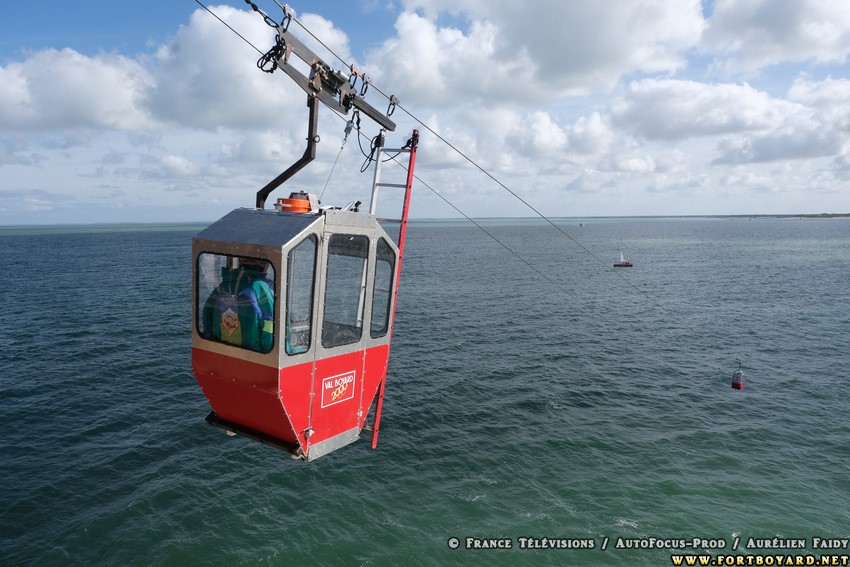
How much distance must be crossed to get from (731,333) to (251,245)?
40.9m

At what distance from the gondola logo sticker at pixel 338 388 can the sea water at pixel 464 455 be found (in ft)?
28.5

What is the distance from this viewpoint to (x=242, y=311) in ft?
24.9

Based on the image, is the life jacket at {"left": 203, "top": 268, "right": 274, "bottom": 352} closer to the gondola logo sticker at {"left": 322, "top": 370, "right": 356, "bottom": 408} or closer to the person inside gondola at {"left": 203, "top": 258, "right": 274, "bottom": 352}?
the person inside gondola at {"left": 203, "top": 258, "right": 274, "bottom": 352}

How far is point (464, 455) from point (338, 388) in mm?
13447

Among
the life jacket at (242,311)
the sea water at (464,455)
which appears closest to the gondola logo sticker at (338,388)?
the life jacket at (242,311)

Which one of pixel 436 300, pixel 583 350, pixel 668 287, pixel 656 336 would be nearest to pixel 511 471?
pixel 583 350

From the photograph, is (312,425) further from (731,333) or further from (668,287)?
(668,287)

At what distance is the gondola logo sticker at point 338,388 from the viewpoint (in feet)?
26.4

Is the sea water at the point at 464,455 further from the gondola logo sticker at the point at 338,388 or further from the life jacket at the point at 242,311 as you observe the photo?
the life jacket at the point at 242,311

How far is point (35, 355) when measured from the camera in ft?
102

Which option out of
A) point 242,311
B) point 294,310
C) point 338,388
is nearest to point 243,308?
point 242,311

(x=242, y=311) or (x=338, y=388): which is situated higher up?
(x=242, y=311)

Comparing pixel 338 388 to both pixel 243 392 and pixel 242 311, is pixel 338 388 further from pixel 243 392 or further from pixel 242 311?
pixel 242 311

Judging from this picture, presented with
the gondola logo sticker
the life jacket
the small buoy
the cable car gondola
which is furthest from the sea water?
the life jacket
